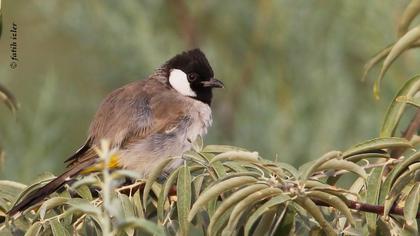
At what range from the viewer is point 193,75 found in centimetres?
439

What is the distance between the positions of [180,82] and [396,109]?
191 cm

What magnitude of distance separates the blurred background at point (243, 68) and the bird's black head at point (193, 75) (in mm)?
1679

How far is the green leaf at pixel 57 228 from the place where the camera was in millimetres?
2295

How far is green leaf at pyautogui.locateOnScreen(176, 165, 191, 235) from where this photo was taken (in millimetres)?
2283

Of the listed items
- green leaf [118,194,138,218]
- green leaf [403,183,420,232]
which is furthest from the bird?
green leaf [403,183,420,232]

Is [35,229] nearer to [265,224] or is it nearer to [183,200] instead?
[183,200]

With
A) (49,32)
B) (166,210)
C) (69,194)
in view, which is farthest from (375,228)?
(49,32)

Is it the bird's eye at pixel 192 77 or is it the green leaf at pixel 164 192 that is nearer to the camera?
the green leaf at pixel 164 192

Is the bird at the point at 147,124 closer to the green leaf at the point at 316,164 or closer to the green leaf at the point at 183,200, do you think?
the green leaf at the point at 183,200

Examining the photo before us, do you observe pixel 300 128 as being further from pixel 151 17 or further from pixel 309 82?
pixel 151 17

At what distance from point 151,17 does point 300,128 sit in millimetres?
1254

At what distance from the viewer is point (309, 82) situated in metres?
6.46

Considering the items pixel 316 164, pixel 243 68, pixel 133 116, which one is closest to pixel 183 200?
pixel 316 164

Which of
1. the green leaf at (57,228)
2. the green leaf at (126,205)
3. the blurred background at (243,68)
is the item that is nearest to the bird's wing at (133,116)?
the green leaf at (126,205)
